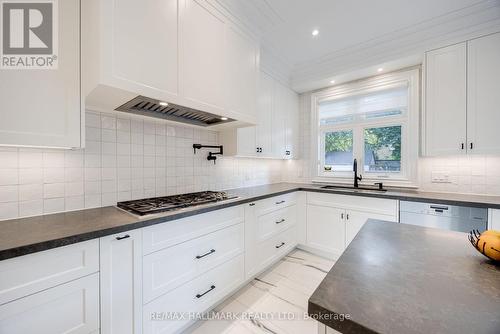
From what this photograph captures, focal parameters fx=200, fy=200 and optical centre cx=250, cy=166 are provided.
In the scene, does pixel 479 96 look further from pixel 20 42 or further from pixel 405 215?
pixel 20 42

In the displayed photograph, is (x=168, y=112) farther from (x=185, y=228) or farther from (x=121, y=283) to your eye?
(x=121, y=283)

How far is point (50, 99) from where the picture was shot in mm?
1125

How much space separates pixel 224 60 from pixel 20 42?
1.27m

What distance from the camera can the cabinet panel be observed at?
1144 mm

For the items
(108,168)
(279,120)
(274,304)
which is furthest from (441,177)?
(108,168)

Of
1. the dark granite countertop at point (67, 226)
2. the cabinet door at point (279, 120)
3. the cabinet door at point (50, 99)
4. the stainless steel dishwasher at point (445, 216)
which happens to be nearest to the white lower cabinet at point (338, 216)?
the stainless steel dishwasher at point (445, 216)

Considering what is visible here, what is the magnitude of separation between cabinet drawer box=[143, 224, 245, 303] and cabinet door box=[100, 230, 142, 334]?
0.20 feet

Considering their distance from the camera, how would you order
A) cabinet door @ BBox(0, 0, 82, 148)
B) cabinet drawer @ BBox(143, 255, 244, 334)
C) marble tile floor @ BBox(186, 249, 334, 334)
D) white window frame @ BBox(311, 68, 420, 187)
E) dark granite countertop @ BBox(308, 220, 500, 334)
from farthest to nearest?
1. white window frame @ BBox(311, 68, 420, 187)
2. marble tile floor @ BBox(186, 249, 334, 334)
3. cabinet drawer @ BBox(143, 255, 244, 334)
4. cabinet door @ BBox(0, 0, 82, 148)
5. dark granite countertop @ BBox(308, 220, 500, 334)

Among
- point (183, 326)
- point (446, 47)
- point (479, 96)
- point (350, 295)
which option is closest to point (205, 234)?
point (183, 326)

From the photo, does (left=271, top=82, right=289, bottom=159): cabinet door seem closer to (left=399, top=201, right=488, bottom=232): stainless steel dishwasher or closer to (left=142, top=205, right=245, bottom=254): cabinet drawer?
(left=142, top=205, right=245, bottom=254): cabinet drawer

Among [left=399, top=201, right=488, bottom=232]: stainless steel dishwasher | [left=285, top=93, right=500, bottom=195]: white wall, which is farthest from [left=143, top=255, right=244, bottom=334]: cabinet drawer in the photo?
A: [left=285, top=93, right=500, bottom=195]: white wall

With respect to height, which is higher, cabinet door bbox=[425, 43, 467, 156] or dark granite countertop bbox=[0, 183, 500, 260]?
cabinet door bbox=[425, 43, 467, 156]

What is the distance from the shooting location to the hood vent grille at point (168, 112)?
1422 mm

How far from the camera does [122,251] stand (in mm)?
1118
